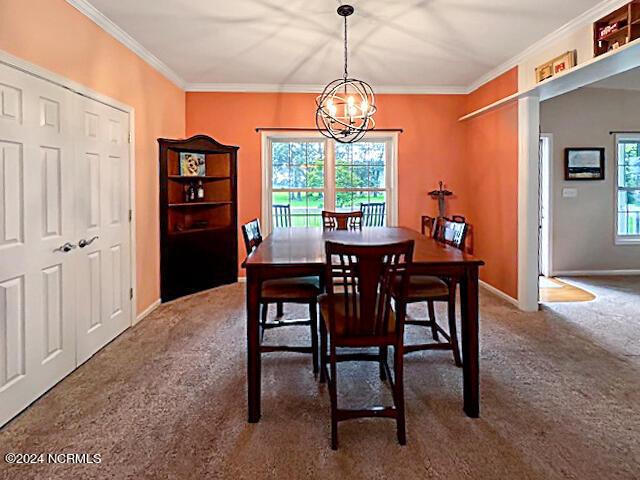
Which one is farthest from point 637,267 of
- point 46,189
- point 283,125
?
point 46,189

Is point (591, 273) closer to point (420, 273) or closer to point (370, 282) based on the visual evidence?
point (420, 273)

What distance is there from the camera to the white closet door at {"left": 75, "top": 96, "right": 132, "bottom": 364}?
10.4 feet

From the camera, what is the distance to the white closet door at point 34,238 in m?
2.36

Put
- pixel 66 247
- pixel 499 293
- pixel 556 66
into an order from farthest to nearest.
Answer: pixel 499 293
pixel 556 66
pixel 66 247

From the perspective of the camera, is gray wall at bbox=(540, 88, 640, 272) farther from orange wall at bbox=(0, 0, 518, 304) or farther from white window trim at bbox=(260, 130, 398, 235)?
white window trim at bbox=(260, 130, 398, 235)

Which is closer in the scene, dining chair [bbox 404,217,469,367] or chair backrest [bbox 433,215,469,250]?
dining chair [bbox 404,217,469,367]

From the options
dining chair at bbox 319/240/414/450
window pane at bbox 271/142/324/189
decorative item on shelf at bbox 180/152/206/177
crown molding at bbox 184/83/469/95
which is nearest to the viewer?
dining chair at bbox 319/240/414/450

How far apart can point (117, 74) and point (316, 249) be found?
2.37m

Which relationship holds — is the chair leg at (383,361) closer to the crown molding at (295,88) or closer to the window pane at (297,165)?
the window pane at (297,165)

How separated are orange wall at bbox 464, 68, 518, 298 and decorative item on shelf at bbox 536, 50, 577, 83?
520 mm

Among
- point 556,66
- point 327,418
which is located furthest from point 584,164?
point 327,418

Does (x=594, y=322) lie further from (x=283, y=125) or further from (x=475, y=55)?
(x=283, y=125)

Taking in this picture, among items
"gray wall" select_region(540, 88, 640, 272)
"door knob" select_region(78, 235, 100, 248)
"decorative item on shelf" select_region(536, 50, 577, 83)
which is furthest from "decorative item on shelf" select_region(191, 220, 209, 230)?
"gray wall" select_region(540, 88, 640, 272)

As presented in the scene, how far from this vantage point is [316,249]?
284 centimetres
